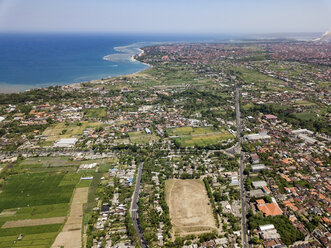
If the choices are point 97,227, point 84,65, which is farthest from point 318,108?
point 84,65

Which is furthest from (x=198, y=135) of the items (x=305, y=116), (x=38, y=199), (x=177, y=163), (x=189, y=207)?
(x=38, y=199)

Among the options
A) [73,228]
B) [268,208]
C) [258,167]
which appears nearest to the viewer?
[73,228]

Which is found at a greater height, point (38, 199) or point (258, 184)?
point (258, 184)

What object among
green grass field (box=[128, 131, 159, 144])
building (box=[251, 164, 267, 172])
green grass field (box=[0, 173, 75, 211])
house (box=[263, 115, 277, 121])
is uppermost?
house (box=[263, 115, 277, 121])

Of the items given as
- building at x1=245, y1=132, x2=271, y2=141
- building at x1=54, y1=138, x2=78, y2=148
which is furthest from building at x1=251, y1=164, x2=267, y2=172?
building at x1=54, y1=138, x2=78, y2=148

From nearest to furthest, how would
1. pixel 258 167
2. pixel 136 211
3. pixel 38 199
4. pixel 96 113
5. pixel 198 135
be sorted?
1. pixel 136 211
2. pixel 38 199
3. pixel 258 167
4. pixel 198 135
5. pixel 96 113

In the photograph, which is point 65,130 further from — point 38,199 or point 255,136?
point 255,136

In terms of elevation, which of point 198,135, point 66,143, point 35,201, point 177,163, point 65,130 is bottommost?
point 35,201

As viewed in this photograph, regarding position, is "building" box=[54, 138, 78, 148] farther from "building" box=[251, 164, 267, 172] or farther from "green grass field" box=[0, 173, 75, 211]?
"building" box=[251, 164, 267, 172]
